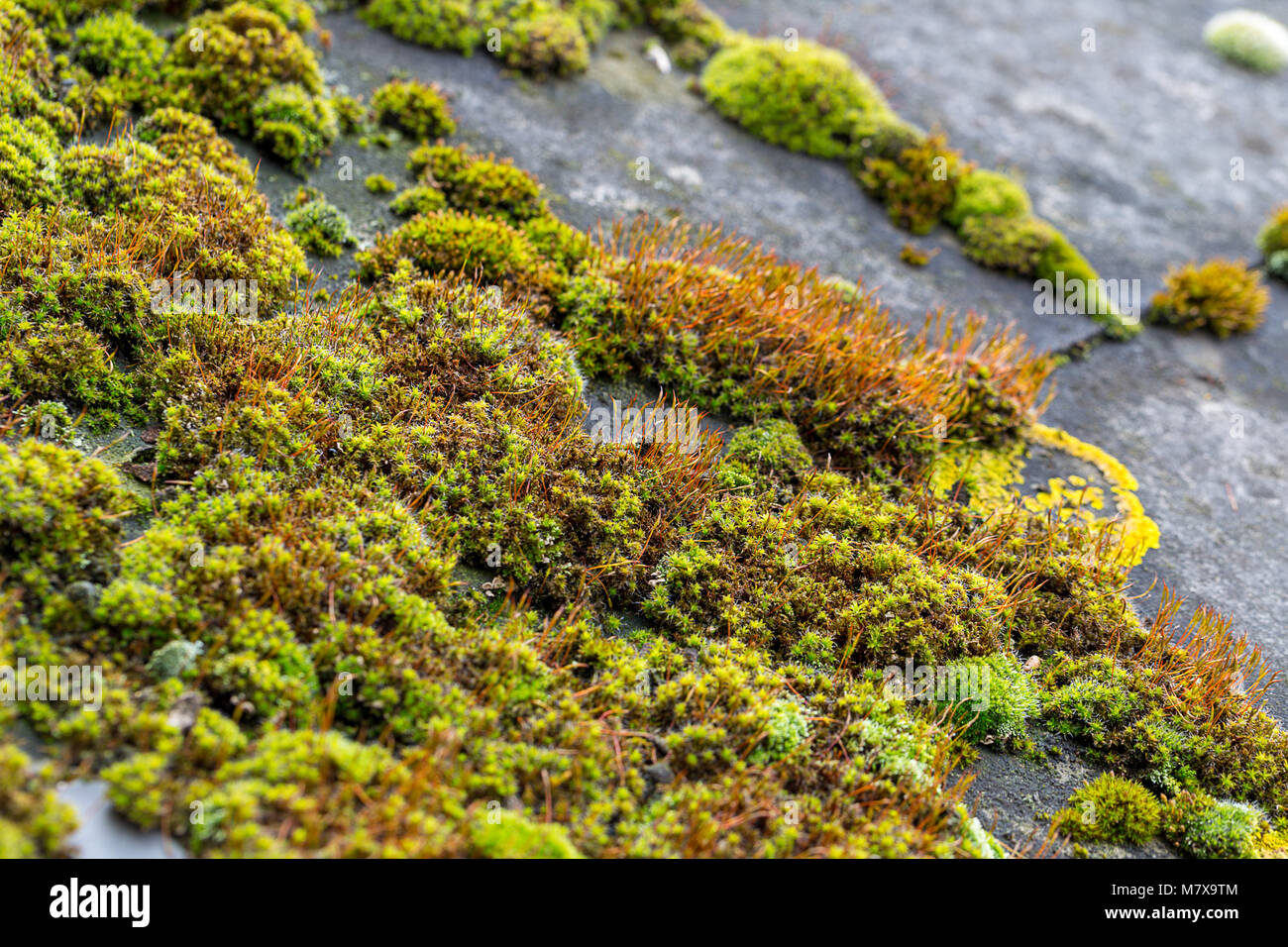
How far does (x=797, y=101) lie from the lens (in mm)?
10289

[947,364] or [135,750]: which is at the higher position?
[947,364]

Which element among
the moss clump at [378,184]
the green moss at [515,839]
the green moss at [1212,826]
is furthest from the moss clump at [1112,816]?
the moss clump at [378,184]

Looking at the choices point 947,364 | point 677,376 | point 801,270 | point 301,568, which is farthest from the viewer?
point 801,270

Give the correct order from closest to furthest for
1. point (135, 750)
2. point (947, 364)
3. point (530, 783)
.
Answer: point (135, 750)
point (530, 783)
point (947, 364)

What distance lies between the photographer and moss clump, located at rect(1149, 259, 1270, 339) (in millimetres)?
9594

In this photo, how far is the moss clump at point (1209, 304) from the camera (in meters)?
9.59

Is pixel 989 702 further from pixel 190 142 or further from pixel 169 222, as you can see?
pixel 190 142

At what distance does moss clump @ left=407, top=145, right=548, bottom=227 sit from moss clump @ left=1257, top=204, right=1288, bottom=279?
10011mm

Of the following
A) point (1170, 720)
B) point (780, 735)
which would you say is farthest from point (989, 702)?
point (780, 735)

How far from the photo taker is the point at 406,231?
696cm

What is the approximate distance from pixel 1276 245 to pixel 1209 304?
2643 mm

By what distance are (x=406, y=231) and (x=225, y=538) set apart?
3500 millimetres

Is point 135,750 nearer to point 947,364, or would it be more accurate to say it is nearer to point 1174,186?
point 947,364
